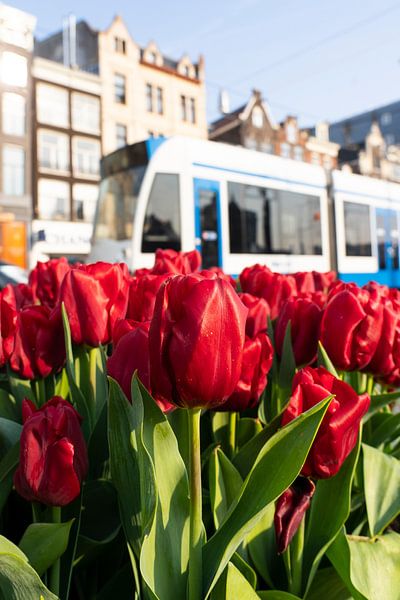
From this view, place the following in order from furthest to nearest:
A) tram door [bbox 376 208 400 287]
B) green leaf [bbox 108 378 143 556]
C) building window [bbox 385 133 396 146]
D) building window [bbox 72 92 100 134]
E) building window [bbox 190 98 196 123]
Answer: building window [bbox 385 133 396 146], building window [bbox 190 98 196 123], building window [bbox 72 92 100 134], tram door [bbox 376 208 400 287], green leaf [bbox 108 378 143 556]

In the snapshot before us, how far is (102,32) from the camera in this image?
29.3 m

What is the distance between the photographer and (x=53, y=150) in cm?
2631

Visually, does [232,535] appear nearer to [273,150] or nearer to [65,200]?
[65,200]

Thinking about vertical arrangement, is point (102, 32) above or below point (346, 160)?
above

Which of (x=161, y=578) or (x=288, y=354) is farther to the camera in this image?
(x=288, y=354)

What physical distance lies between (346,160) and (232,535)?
4508 cm

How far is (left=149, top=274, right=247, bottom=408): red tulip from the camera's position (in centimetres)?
60

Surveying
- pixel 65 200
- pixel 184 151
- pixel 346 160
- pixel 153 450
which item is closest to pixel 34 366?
pixel 153 450

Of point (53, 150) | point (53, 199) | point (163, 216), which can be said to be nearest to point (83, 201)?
point (53, 199)

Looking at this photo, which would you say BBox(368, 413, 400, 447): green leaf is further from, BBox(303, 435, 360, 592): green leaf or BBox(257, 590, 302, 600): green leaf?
BBox(257, 590, 302, 600): green leaf

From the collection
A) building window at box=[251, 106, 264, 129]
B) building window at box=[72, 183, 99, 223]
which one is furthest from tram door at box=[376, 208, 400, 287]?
building window at box=[251, 106, 264, 129]

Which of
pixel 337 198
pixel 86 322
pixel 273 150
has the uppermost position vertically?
pixel 273 150

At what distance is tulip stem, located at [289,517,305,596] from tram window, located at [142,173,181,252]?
808 cm

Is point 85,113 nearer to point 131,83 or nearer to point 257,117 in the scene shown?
point 131,83
